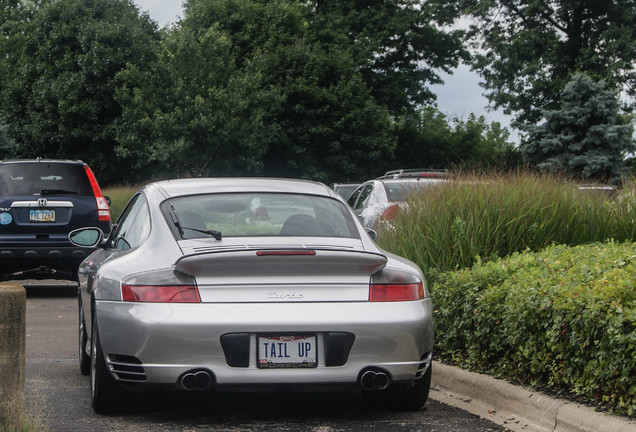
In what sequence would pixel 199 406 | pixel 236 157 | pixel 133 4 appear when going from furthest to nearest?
pixel 133 4
pixel 236 157
pixel 199 406

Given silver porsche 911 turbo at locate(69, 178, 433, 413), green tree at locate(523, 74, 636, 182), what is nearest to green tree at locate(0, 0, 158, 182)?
green tree at locate(523, 74, 636, 182)

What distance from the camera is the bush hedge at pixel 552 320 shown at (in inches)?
217

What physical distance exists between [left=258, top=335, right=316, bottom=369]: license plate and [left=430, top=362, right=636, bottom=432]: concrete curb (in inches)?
53.6

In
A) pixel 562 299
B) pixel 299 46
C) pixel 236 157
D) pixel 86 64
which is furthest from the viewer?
pixel 86 64

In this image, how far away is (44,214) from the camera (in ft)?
45.1

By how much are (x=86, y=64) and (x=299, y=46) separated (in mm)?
11544

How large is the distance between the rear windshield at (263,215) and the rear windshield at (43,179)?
314 inches

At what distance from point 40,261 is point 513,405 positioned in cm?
898

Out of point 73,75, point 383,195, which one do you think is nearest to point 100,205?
point 383,195

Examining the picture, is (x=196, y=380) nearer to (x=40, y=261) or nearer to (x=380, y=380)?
(x=380, y=380)

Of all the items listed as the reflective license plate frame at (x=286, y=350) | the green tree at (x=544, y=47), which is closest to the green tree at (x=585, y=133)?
the green tree at (x=544, y=47)

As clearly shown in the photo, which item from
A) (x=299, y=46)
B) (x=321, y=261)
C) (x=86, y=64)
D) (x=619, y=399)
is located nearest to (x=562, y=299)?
(x=619, y=399)

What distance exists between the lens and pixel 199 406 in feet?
21.3

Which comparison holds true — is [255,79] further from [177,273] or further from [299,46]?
[177,273]
